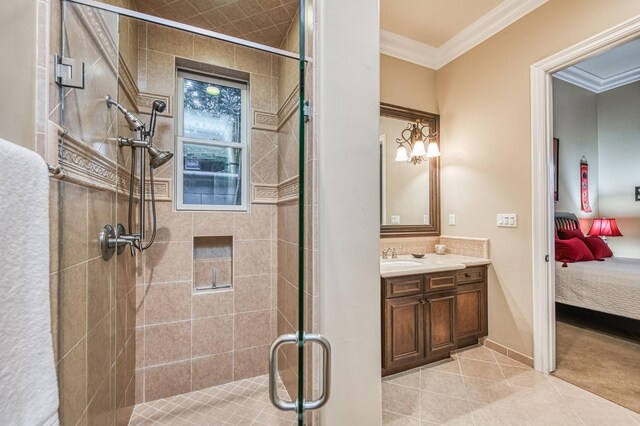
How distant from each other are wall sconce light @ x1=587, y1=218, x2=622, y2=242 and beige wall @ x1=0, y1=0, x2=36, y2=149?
5879 mm

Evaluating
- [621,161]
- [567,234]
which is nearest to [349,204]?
[567,234]

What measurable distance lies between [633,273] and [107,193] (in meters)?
4.24

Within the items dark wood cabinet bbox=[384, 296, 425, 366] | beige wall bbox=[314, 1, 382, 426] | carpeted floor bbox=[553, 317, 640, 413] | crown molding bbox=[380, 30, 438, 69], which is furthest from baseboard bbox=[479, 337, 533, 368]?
crown molding bbox=[380, 30, 438, 69]

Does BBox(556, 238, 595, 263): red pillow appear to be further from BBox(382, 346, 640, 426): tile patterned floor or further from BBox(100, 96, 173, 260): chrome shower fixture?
BBox(100, 96, 173, 260): chrome shower fixture

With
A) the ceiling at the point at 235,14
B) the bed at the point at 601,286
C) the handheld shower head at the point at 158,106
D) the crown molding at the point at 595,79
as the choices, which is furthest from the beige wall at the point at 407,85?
the bed at the point at 601,286

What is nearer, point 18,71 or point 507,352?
point 18,71

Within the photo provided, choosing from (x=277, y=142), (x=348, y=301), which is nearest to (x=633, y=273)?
(x=348, y=301)

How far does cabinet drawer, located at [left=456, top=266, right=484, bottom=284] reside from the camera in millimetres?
2369

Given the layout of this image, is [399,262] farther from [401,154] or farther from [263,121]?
[263,121]

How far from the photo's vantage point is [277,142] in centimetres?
205

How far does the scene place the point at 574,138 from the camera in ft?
13.4

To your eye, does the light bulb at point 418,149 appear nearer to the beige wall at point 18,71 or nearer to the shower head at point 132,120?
the shower head at point 132,120

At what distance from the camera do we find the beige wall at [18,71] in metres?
0.69

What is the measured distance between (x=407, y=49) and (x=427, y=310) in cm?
254
